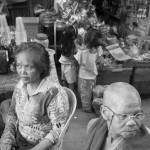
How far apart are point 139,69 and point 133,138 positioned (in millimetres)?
2437

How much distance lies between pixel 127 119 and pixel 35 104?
663 mm

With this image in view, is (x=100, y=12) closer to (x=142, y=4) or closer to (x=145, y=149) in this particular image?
(x=142, y=4)

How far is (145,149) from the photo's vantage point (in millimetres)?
1271

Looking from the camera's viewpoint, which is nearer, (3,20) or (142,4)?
(3,20)

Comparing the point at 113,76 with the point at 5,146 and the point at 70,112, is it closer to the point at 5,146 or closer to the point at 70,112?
the point at 70,112

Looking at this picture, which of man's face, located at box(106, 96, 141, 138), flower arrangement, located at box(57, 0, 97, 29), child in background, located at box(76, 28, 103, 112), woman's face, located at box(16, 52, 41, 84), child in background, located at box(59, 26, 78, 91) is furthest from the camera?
flower arrangement, located at box(57, 0, 97, 29)

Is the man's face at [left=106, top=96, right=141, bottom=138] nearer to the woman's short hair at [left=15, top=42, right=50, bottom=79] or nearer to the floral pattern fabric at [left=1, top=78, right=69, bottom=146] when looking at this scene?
the floral pattern fabric at [left=1, top=78, right=69, bottom=146]

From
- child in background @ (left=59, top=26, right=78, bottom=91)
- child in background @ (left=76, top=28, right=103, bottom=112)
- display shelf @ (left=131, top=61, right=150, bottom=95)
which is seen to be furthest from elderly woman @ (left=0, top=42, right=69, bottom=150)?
display shelf @ (left=131, top=61, right=150, bottom=95)

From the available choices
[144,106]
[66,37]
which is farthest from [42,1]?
[144,106]

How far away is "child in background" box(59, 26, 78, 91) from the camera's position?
125 inches

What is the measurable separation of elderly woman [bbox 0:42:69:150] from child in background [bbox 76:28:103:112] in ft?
4.64

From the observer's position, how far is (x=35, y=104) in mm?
1579

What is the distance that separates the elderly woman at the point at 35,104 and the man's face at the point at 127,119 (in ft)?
1.38

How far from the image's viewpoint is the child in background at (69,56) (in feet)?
10.4
